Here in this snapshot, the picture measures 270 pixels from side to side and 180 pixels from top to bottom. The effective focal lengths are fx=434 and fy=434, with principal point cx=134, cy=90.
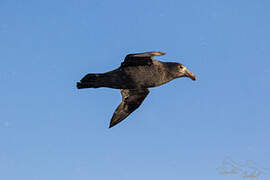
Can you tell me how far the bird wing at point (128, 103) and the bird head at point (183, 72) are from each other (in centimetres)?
205

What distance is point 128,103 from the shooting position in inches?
692

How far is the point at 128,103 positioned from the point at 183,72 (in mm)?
2907

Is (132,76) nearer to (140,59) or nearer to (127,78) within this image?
(127,78)

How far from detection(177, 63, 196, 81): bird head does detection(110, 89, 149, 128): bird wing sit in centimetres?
205

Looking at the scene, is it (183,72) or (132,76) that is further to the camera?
(183,72)

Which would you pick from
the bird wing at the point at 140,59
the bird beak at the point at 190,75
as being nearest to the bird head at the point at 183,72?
the bird beak at the point at 190,75

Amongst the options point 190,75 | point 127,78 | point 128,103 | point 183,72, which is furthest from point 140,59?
point 128,103

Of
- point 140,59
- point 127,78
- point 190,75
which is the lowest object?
point 127,78

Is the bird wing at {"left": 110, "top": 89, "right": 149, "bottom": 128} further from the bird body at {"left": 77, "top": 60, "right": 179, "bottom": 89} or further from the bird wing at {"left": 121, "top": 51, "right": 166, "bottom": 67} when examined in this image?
the bird wing at {"left": 121, "top": 51, "right": 166, "bottom": 67}

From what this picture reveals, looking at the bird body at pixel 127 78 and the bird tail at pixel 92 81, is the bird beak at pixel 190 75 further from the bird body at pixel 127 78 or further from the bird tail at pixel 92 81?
the bird tail at pixel 92 81

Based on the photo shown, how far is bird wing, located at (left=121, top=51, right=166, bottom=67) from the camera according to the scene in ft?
46.2

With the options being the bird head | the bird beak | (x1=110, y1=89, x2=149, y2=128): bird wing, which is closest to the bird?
the bird head

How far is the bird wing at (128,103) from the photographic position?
17.4 metres

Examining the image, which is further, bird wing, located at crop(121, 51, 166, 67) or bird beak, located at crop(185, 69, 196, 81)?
bird beak, located at crop(185, 69, 196, 81)
